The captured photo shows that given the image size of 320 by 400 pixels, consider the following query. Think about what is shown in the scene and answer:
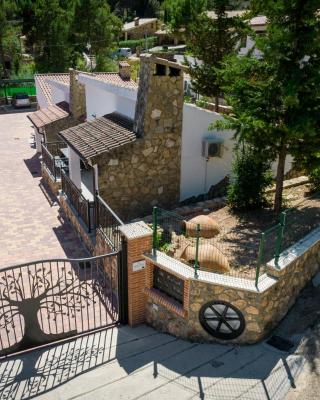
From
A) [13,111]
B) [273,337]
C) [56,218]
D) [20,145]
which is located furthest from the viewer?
[13,111]

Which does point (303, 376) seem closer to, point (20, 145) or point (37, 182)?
point (37, 182)

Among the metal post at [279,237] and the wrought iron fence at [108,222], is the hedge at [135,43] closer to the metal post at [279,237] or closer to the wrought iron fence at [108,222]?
the wrought iron fence at [108,222]

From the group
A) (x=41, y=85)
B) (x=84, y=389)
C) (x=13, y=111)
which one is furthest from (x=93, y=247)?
(x=13, y=111)

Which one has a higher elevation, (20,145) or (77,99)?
(77,99)

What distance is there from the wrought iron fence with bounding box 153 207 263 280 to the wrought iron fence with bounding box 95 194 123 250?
893 mm

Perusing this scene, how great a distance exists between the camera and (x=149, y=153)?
11977 mm

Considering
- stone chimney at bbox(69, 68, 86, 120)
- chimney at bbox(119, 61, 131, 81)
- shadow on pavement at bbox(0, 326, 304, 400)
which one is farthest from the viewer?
chimney at bbox(119, 61, 131, 81)

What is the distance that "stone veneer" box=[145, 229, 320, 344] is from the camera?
23.2 feet

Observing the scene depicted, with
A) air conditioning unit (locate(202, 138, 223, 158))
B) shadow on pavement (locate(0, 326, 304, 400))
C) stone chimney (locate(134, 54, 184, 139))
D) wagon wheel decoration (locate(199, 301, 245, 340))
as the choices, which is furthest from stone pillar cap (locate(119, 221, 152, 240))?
air conditioning unit (locate(202, 138, 223, 158))

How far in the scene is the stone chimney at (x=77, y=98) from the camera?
60.5ft

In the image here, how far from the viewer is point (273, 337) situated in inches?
292

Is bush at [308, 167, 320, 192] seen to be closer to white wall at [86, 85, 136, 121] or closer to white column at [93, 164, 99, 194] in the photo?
white wall at [86, 85, 136, 121]

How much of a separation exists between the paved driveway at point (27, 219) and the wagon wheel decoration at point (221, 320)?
490 centimetres

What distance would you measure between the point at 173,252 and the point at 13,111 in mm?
29884
